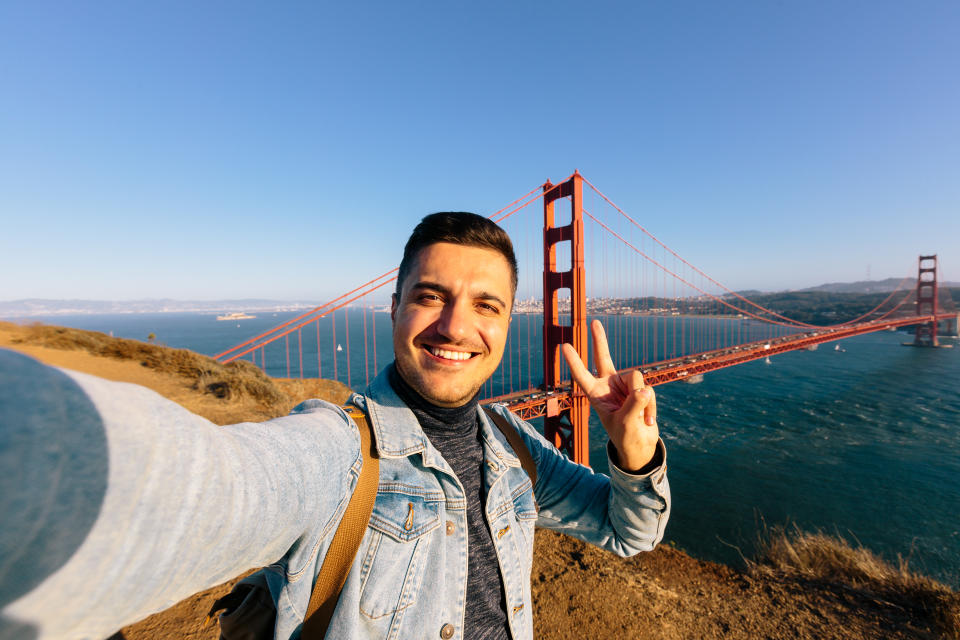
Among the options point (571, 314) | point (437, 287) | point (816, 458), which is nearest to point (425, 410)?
point (437, 287)

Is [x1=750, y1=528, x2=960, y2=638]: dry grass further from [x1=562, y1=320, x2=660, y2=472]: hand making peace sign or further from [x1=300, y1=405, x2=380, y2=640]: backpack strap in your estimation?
[x1=300, y1=405, x2=380, y2=640]: backpack strap

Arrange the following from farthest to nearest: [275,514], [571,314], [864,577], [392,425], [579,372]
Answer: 1. [571,314]
2. [864,577]
3. [579,372]
4. [392,425]
5. [275,514]

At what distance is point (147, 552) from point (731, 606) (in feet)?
17.6

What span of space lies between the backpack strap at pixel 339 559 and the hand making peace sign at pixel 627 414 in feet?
2.30

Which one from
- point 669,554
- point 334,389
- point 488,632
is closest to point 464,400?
point 488,632

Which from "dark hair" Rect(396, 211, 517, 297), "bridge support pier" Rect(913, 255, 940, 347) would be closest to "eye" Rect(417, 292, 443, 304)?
"dark hair" Rect(396, 211, 517, 297)

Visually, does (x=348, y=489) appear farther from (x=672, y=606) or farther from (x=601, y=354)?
(x=672, y=606)

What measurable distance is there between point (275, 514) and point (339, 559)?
35 cm

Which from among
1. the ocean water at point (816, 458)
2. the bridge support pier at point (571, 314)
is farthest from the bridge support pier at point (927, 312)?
the bridge support pier at point (571, 314)

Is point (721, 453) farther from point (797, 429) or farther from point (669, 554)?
point (669, 554)

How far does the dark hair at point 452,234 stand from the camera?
1261 mm

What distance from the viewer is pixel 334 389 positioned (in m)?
14.2

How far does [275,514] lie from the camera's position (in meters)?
0.62

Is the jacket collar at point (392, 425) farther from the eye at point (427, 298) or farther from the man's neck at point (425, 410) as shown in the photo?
the eye at point (427, 298)
